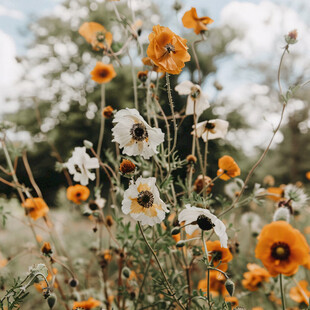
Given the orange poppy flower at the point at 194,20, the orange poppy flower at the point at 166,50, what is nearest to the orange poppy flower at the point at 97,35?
the orange poppy flower at the point at 194,20

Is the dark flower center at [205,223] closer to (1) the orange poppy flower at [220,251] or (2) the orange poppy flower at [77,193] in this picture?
(1) the orange poppy flower at [220,251]

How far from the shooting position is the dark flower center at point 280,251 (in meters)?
0.70

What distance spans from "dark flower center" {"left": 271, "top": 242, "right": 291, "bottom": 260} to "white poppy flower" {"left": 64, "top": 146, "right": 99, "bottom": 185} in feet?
1.66

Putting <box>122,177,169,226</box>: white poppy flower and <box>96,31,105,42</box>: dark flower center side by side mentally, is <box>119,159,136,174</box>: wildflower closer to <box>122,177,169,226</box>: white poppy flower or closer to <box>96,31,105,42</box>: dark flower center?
<box>122,177,169,226</box>: white poppy flower

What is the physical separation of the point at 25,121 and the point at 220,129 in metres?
10.2

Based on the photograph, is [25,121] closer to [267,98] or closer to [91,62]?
[91,62]

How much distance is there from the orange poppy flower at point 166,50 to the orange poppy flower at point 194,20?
31cm

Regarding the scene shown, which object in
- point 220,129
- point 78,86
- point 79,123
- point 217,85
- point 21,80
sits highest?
point 78,86

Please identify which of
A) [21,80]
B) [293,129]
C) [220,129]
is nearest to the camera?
[220,129]

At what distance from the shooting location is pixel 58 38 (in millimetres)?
A: 11477

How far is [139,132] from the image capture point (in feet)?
2.13

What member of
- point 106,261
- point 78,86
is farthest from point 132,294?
point 78,86

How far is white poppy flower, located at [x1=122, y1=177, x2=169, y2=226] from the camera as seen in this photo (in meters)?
0.62

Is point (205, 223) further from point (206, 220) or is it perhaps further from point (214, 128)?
point (214, 128)
